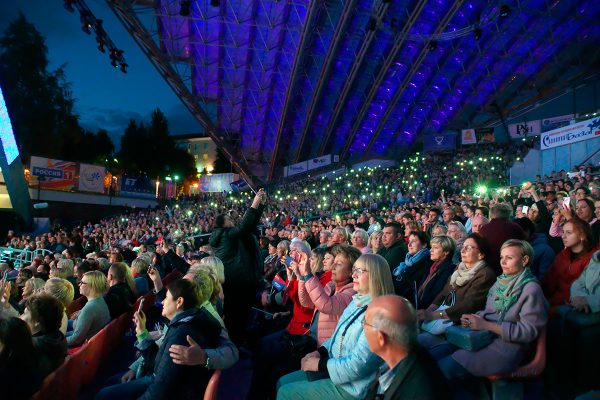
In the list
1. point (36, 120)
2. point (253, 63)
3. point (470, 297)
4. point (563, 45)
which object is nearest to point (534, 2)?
point (563, 45)

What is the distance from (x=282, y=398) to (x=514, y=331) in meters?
1.49

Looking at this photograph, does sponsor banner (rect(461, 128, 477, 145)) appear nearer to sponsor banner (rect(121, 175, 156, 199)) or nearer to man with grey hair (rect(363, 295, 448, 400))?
sponsor banner (rect(121, 175, 156, 199))

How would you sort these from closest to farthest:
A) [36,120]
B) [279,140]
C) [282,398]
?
1. [282,398]
2. [279,140]
3. [36,120]

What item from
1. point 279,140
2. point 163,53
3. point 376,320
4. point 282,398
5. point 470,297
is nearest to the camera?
point 376,320

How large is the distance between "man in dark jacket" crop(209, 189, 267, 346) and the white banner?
2831 centimetres

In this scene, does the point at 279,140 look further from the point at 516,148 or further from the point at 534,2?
the point at 534,2

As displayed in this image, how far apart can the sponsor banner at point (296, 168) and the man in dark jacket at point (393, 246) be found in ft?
96.4

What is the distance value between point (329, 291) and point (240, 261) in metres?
1.38

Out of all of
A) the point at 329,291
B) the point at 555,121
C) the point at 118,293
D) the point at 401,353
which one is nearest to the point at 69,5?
the point at 118,293

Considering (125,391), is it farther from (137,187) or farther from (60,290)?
(137,187)

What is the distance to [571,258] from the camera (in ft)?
11.9

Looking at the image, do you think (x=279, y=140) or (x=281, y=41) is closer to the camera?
(x=281, y=41)

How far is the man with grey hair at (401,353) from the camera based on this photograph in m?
1.79

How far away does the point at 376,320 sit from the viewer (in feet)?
6.61
